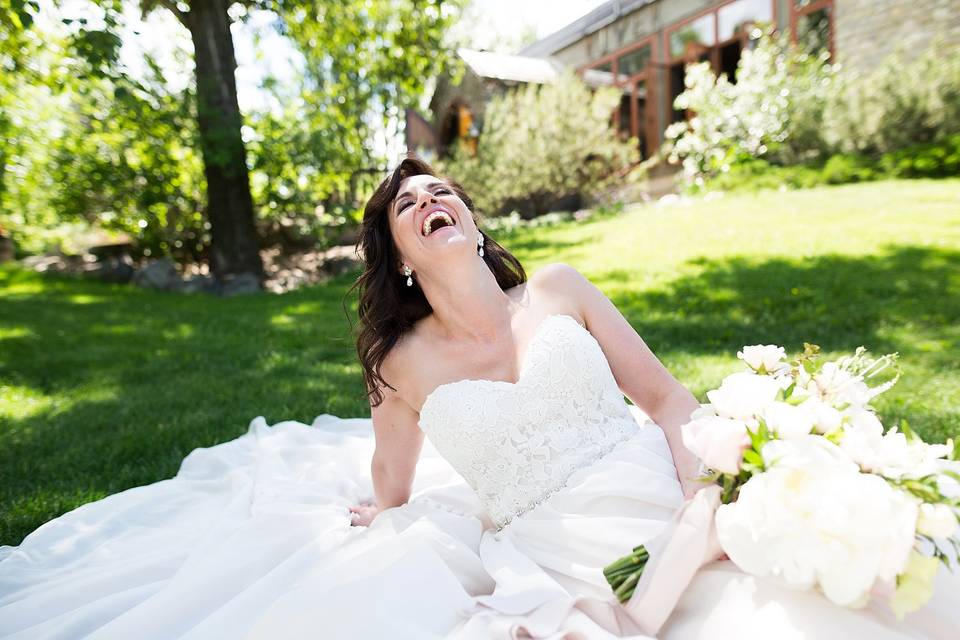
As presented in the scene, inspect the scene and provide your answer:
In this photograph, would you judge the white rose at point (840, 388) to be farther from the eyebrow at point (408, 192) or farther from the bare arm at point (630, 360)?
the eyebrow at point (408, 192)

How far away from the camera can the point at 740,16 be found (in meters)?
18.4

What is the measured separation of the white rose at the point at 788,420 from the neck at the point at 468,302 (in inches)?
59.2

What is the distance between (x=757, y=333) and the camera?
19.3 feet

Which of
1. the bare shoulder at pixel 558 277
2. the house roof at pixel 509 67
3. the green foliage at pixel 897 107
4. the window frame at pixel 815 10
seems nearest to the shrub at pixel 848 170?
the green foliage at pixel 897 107

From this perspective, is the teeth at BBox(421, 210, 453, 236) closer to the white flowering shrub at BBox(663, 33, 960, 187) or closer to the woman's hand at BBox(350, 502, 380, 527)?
the woman's hand at BBox(350, 502, 380, 527)

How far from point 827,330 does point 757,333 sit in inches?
23.1

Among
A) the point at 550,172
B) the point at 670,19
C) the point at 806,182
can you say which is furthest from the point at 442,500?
the point at 670,19

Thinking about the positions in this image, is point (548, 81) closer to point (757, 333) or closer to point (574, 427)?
point (757, 333)

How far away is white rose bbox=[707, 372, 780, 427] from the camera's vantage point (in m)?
1.47

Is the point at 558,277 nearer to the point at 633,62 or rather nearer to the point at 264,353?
the point at 264,353

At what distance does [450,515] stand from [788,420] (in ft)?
5.19

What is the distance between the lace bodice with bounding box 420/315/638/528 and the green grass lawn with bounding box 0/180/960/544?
241 centimetres

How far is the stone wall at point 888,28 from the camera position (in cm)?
1336

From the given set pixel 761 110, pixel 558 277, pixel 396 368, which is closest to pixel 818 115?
pixel 761 110
